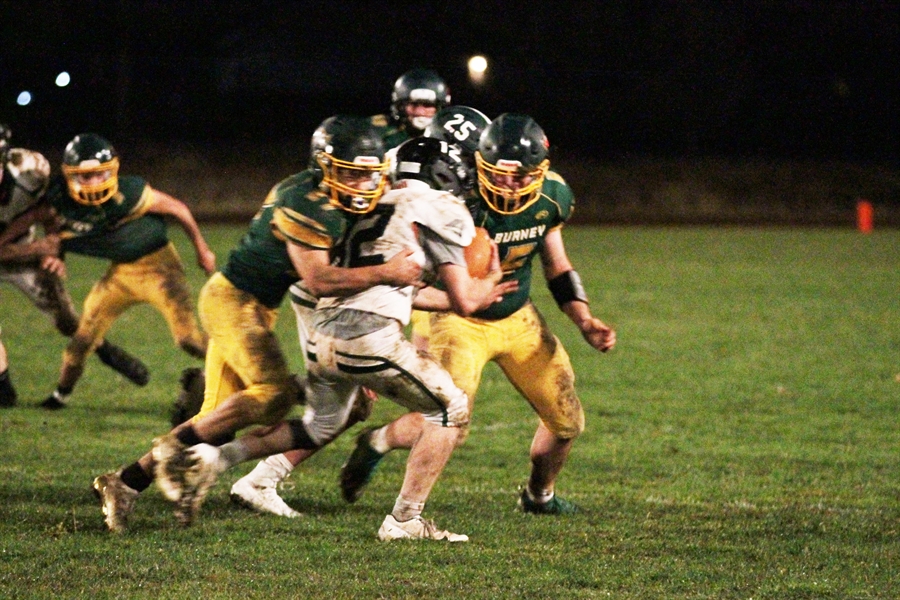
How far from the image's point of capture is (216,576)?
13.3 ft

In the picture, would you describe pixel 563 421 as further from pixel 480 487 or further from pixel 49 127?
pixel 49 127

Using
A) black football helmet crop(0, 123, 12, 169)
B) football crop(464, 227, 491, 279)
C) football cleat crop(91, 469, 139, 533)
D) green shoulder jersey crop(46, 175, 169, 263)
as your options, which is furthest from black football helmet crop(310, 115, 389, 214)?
black football helmet crop(0, 123, 12, 169)

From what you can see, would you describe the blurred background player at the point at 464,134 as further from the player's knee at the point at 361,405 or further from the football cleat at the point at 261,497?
the football cleat at the point at 261,497

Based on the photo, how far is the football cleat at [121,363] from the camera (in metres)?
7.89

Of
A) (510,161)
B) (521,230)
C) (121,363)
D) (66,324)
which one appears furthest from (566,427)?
(66,324)

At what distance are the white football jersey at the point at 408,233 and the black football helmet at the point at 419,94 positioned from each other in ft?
7.29

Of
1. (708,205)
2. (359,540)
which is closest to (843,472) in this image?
(359,540)

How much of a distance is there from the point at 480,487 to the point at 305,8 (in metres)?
27.7

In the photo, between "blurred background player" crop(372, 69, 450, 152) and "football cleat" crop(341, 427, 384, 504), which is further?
"blurred background player" crop(372, 69, 450, 152)

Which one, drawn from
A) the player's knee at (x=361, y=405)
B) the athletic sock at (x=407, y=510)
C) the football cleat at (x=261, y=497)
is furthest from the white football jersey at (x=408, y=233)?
the football cleat at (x=261, y=497)

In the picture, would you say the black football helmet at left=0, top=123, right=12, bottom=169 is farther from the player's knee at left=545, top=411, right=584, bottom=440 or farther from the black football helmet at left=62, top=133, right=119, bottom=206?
the player's knee at left=545, top=411, right=584, bottom=440

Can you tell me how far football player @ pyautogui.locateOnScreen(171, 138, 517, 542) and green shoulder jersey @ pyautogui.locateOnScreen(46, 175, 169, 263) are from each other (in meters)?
2.93

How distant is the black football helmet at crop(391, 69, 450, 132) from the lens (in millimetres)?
6613

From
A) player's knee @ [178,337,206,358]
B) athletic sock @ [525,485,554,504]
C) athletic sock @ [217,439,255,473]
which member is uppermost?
athletic sock @ [217,439,255,473]
